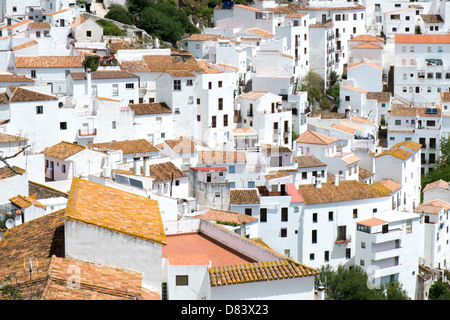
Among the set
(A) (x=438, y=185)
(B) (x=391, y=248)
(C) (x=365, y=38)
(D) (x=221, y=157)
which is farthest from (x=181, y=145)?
(C) (x=365, y=38)

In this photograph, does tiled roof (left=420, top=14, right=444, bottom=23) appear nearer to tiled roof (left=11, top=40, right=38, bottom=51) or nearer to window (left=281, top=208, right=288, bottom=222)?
tiled roof (left=11, top=40, right=38, bottom=51)

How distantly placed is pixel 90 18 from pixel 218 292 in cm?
3905

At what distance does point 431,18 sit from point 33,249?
5412 cm

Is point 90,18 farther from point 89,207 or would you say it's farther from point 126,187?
point 89,207

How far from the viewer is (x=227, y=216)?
2762 cm

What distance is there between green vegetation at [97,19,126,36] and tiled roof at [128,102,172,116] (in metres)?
11.6

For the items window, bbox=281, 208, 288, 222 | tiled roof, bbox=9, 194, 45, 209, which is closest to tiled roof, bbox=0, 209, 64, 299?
tiled roof, bbox=9, 194, 45, 209

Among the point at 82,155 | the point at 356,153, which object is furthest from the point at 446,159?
the point at 82,155

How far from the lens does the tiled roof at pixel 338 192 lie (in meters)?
32.0

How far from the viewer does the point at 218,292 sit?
11.3m

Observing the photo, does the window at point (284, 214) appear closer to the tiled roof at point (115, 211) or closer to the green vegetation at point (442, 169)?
the green vegetation at point (442, 169)

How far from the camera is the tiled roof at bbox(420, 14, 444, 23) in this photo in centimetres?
6109

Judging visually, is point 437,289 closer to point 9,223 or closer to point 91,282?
point 9,223

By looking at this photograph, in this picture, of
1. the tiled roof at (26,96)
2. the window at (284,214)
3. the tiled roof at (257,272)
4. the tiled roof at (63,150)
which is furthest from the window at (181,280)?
the tiled roof at (26,96)
